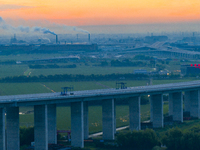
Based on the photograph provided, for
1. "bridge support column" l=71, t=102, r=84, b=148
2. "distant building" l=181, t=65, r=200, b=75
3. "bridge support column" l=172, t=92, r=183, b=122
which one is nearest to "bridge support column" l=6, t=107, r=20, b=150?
"bridge support column" l=71, t=102, r=84, b=148

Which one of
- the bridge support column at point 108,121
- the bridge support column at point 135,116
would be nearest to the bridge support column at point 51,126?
the bridge support column at point 108,121

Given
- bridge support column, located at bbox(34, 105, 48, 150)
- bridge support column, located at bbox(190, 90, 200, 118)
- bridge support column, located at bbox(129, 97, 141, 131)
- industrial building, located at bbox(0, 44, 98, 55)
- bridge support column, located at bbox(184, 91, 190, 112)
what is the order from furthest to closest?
industrial building, located at bbox(0, 44, 98, 55) → bridge support column, located at bbox(184, 91, 190, 112) → bridge support column, located at bbox(190, 90, 200, 118) → bridge support column, located at bbox(129, 97, 141, 131) → bridge support column, located at bbox(34, 105, 48, 150)

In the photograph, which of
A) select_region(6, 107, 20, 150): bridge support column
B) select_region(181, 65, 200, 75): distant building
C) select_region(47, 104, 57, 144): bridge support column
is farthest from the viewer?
select_region(181, 65, 200, 75): distant building

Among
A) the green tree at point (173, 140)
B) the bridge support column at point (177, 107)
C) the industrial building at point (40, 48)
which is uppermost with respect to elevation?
the industrial building at point (40, 48)

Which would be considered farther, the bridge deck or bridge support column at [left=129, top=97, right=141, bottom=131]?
bridge support column at [left=129, top=97, right=141, bottom=131]

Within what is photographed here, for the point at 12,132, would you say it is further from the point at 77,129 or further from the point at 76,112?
the point at 76,112

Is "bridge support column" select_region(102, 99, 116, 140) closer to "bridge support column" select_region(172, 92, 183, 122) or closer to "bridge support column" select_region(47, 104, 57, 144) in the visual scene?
"bridge support column" select_region(47, 104, 57, 144)

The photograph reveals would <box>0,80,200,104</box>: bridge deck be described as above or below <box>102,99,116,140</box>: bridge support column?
above

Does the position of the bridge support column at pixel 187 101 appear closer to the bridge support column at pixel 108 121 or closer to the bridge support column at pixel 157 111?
the bridge support column at pixel 157 111

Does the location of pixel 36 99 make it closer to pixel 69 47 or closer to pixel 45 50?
pixel 45 50

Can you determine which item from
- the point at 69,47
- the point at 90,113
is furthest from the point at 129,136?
the point at 69,47
